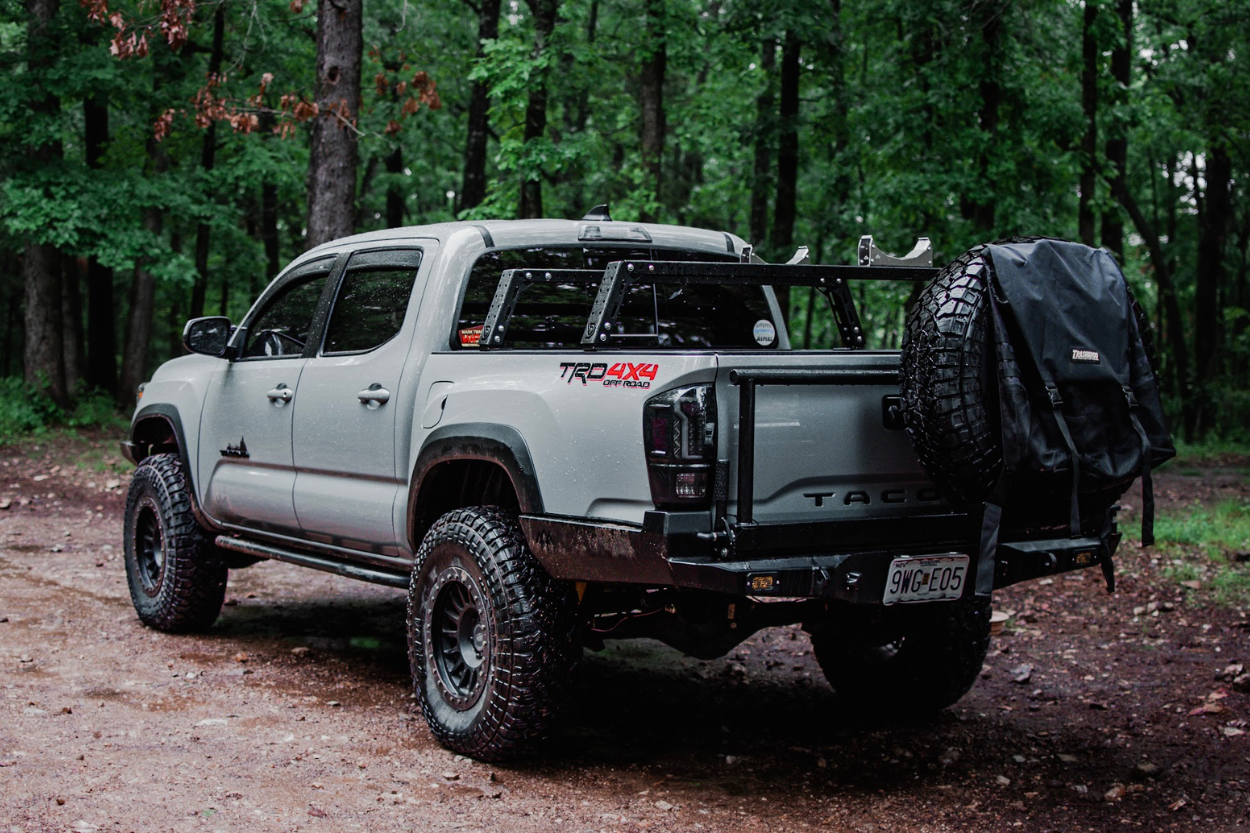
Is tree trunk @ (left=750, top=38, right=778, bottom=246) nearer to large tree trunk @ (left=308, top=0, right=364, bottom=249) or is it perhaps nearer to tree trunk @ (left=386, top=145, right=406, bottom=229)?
tree trunk @ (left=386, top=145, right=406, bottom=229)

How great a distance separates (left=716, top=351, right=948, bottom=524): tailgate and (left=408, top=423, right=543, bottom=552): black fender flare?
82 cm

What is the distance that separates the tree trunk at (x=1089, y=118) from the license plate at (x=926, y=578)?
11436mm

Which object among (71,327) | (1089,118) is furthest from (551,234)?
(71,327)

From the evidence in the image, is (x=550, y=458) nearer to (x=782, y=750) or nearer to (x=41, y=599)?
(x=782, y=750)

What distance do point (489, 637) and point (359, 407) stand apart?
1.39 m

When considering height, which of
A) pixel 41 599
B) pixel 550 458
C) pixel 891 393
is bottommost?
pixel 41 599

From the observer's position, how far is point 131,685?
17.9 feet

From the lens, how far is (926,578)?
406 centimetres

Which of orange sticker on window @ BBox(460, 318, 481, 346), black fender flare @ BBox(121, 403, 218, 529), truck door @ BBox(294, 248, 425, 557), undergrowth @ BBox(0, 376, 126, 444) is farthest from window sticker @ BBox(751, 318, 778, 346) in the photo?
undergrowth @ BBox(0, 376, 126, 444)

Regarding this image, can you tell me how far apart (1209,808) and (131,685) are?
14.9 ft

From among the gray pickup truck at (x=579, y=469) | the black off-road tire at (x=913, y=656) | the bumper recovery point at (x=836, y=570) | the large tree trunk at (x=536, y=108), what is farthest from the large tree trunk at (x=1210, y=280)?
the bumper recovery point at (x=836, y=570)

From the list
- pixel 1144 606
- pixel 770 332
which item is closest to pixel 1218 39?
pixel 1144 606

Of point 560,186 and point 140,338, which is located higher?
point 560,186

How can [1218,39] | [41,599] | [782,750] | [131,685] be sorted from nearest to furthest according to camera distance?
[782,750] → [131,685] → [41,599] → [1218,39]
